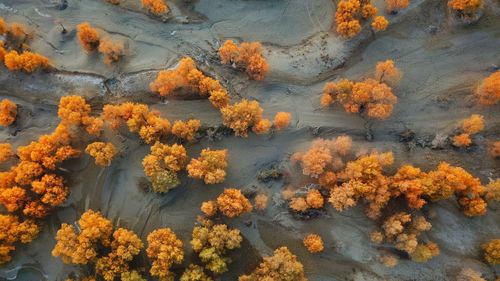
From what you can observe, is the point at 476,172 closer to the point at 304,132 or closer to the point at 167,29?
the point at 304,132

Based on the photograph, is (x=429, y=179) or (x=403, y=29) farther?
(x=403, y=29)

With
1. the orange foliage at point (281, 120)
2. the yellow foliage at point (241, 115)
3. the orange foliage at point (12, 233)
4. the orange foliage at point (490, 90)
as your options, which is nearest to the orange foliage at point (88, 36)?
the yellow foliage at point (241, 115)

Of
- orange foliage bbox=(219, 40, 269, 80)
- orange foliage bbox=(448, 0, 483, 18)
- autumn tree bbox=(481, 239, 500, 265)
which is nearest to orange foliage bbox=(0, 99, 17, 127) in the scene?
orange foliage bbox=(219, 40, 269, 80)

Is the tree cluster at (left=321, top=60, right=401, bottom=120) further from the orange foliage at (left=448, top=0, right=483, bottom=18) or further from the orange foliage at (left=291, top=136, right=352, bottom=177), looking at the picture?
the orange foliage at (left=448, top=0, right=483, bottom=18)

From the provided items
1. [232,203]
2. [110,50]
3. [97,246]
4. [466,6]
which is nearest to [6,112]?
[110,50]

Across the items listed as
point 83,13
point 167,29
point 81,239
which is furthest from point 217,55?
point 81,239

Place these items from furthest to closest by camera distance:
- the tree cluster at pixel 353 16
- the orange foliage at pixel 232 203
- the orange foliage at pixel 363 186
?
the tree cluster at pixel 353 16 < the orange foliage at pixel 232 203 < the orange foliage at pixel 363 186

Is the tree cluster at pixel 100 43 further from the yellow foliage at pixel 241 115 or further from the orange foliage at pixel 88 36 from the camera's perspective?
the yellow foliage at pixel 241 115
